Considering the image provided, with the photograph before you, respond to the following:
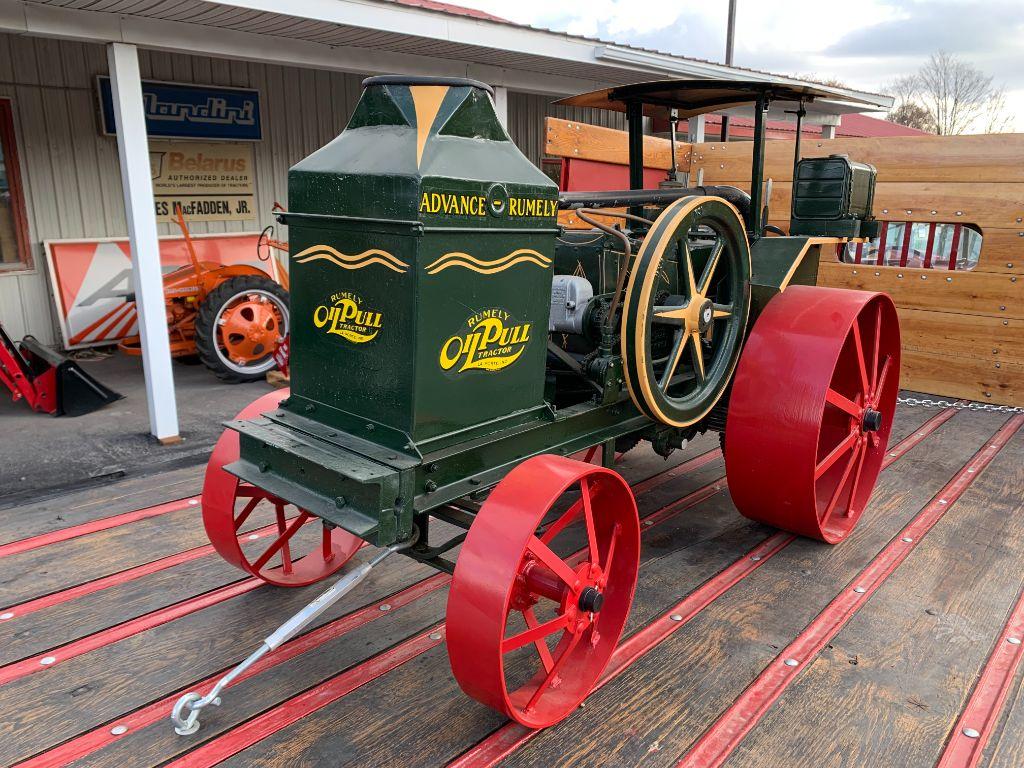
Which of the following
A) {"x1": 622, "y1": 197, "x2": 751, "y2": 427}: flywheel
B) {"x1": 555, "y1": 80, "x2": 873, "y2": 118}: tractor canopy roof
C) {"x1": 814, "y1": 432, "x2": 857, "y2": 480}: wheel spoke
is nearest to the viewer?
{"x1": 622, "y1": 197, "x2": 751, "y2": 427}: flywheel

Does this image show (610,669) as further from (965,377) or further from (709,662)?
(965,377)

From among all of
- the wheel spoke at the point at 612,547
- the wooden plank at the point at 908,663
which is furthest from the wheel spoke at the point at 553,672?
the wooden plank at the point at 908,663

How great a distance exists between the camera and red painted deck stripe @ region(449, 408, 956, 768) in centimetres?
205

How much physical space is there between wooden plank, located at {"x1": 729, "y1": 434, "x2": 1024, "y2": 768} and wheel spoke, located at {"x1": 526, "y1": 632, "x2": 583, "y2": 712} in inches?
19.7

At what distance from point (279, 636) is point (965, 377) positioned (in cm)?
511

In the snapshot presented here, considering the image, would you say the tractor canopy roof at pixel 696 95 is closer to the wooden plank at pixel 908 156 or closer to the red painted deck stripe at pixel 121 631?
the wooden plank at pixel 908 156

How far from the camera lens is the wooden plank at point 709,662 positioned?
210 cm

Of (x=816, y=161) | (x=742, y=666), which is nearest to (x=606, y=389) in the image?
(x=742, y=666)

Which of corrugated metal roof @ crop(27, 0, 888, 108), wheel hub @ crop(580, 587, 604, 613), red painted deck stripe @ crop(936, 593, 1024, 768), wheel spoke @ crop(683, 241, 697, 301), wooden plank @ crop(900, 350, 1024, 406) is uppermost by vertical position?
corrugated metal roof @ crop(27, 0, 888, 108)

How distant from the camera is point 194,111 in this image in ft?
23.8

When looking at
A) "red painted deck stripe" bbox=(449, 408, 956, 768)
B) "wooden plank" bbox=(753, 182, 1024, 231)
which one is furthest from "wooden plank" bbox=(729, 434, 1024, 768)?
"wooden plank" bbox=(753, 182, 1024, 231)

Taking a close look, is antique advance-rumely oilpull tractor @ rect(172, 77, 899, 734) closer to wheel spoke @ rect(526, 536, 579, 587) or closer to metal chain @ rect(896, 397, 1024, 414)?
wheel spoke @ rect(526, 536, 579, 587)

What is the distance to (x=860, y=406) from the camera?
10.9ft

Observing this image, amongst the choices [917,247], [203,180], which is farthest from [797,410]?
[917,247]
